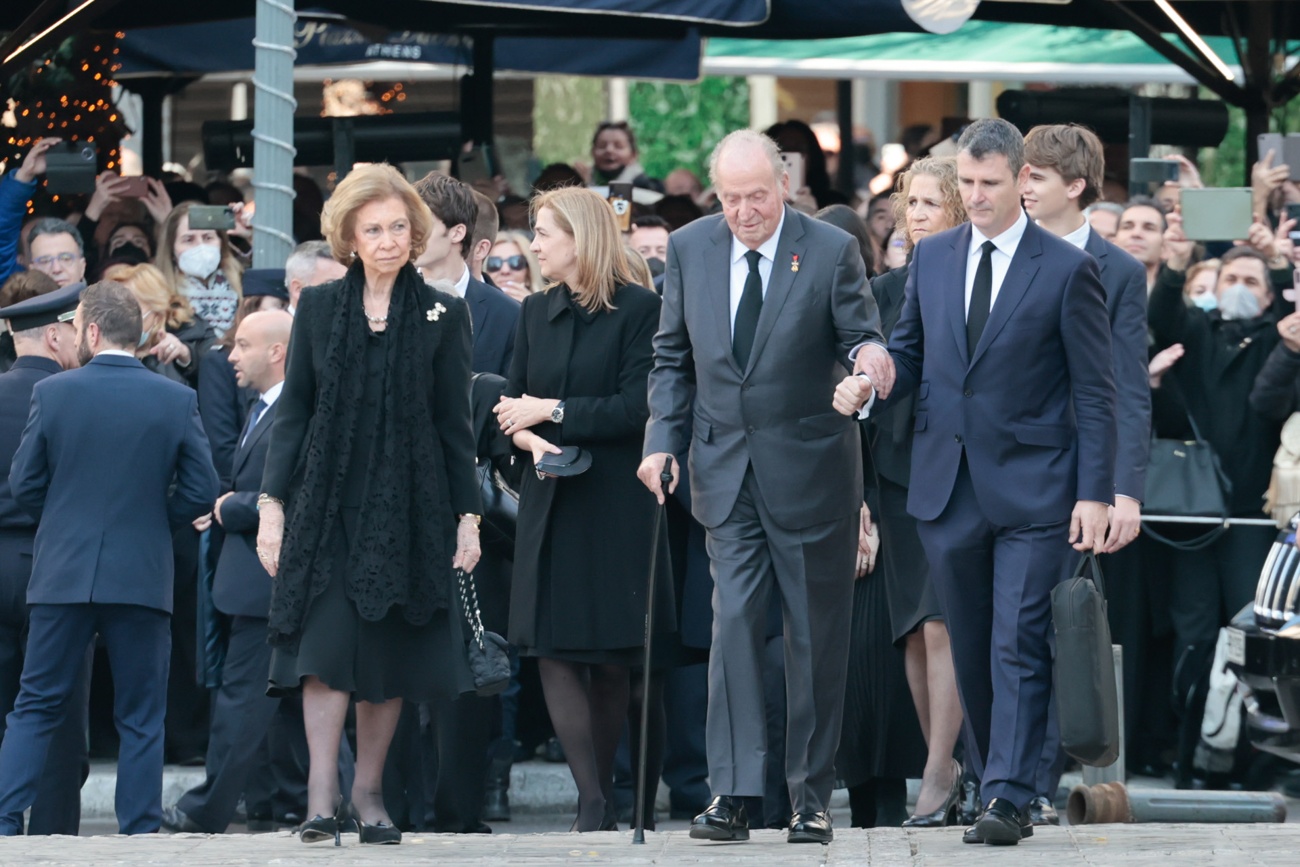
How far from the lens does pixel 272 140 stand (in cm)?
919

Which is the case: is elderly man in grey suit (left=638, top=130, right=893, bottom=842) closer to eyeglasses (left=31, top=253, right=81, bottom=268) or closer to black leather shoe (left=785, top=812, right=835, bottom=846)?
black leather shoe (left=785, top=812, right=835, bottom=846)

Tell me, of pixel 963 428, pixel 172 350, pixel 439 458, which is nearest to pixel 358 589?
pixel 439 458

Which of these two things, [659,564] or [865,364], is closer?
[865,364]

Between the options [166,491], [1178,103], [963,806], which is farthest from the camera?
[1178,103]

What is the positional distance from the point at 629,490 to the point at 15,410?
2.32 meters

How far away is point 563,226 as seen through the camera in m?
8.18

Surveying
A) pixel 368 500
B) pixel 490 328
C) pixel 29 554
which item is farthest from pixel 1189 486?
pixel 29 554

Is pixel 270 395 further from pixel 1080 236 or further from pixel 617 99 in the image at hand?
pixel 617 99

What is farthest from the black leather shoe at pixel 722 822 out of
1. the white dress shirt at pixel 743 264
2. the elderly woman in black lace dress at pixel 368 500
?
the white dress shirt at pixel 743 264

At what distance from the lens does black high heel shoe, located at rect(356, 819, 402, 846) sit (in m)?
6.95

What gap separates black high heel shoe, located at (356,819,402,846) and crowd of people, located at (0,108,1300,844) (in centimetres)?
1

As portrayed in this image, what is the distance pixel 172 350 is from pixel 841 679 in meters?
3.73

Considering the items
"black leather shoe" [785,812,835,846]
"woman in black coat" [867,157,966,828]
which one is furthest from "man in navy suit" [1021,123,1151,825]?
"black leather shoe" [785,812,835,846]

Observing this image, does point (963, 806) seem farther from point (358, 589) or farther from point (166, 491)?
point (166, 491)
